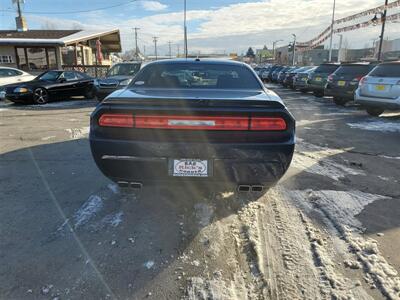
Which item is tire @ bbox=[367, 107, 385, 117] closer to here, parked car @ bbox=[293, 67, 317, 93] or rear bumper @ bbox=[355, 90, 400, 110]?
rear bumper @ bbox=[355, 90, 400, 110]

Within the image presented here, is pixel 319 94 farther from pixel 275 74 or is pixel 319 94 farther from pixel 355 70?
pixel 275 74

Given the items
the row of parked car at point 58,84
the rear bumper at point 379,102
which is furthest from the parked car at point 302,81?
the row of parked car at point 58,84

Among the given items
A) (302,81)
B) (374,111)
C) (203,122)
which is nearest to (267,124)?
(203,122)

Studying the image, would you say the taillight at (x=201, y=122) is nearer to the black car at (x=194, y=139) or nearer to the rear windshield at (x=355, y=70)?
the black car at (x=194, y=139)

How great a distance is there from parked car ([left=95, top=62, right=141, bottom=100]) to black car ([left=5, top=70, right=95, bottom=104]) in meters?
1.59

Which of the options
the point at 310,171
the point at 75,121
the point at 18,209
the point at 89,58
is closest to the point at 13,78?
the point at 75,121

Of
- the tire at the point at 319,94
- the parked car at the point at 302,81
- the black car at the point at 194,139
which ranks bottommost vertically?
the tire at the point at 319,94

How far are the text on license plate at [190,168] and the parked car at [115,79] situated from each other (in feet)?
31.0

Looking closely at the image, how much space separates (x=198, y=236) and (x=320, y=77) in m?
13.9

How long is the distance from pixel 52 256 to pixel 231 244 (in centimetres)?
150

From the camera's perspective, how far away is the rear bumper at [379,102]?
858 centimetres

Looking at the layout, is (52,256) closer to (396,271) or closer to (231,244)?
(231,244)

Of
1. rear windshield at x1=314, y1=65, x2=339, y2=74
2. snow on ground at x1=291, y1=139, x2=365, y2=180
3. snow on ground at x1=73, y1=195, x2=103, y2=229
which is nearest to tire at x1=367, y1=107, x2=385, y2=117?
snow on ground at x1=291, y1=139, x2=365, y2=180

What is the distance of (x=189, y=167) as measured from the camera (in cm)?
310
